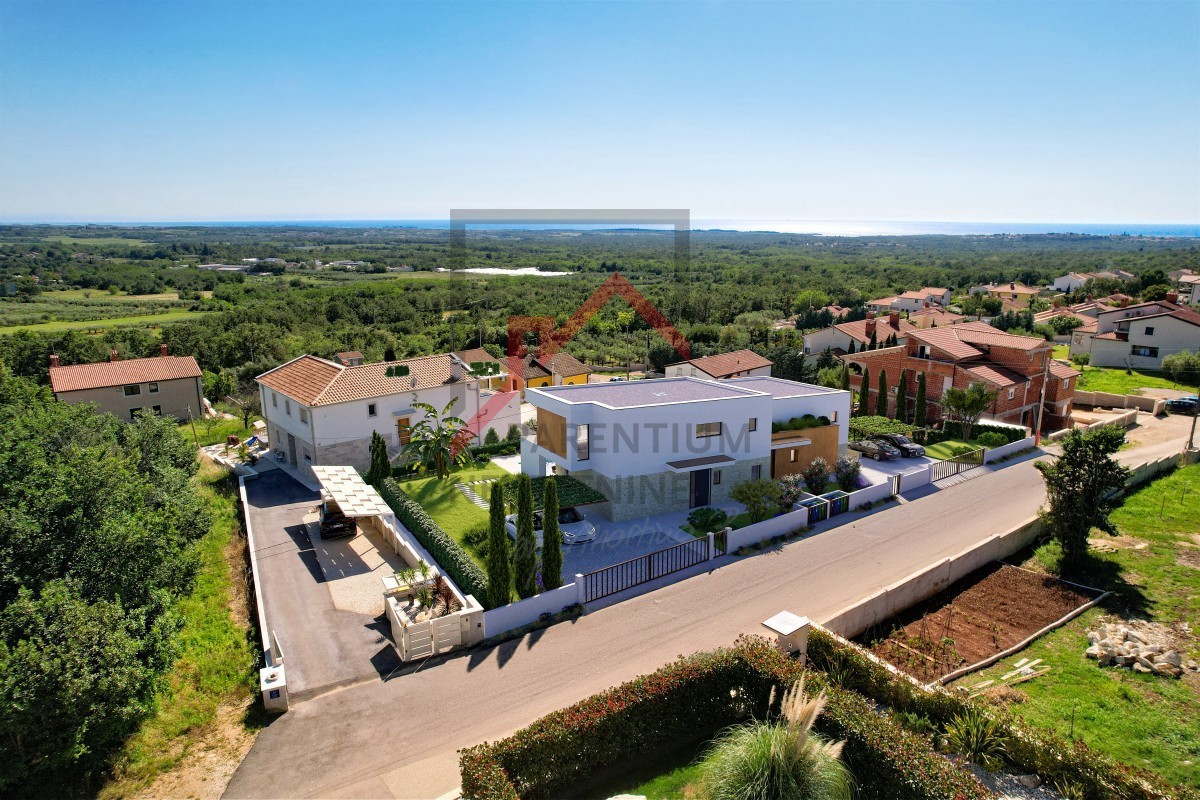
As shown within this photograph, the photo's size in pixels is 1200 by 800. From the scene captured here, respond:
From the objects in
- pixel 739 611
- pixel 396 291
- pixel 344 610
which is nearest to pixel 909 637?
pixel 739 611

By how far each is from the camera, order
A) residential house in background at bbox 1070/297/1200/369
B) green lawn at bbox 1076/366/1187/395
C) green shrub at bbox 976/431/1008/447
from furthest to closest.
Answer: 1. residential house in background at bbox 1070/297/1200/369
2. green lawn at bbox 1076/366/1187/395
3. green shrub at bbox 976/431/1008/447

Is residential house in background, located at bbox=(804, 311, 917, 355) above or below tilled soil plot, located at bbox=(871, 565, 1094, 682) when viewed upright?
above

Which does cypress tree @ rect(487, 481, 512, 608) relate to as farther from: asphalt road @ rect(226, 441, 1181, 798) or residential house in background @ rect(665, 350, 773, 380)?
residential house in background @ rect(665, 350, 773, 380)

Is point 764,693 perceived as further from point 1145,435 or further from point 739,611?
point 1145,435

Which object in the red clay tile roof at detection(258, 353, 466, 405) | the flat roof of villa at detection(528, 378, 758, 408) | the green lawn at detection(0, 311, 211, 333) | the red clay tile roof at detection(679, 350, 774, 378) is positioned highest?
the flat roof of villa at detection(528, 378, 758, 408)

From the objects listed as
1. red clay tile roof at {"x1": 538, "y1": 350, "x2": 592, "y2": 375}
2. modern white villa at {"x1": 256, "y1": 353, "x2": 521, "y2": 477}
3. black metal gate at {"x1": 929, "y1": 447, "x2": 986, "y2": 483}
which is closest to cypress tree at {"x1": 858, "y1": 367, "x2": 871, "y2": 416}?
black metal gate at {"x1": 929, "y1": 447, "x2": 986, "y2": 483}

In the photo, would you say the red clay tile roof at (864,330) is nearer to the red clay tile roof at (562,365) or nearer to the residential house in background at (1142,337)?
the residential house in background at (1142,337)

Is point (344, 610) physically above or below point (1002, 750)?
below
